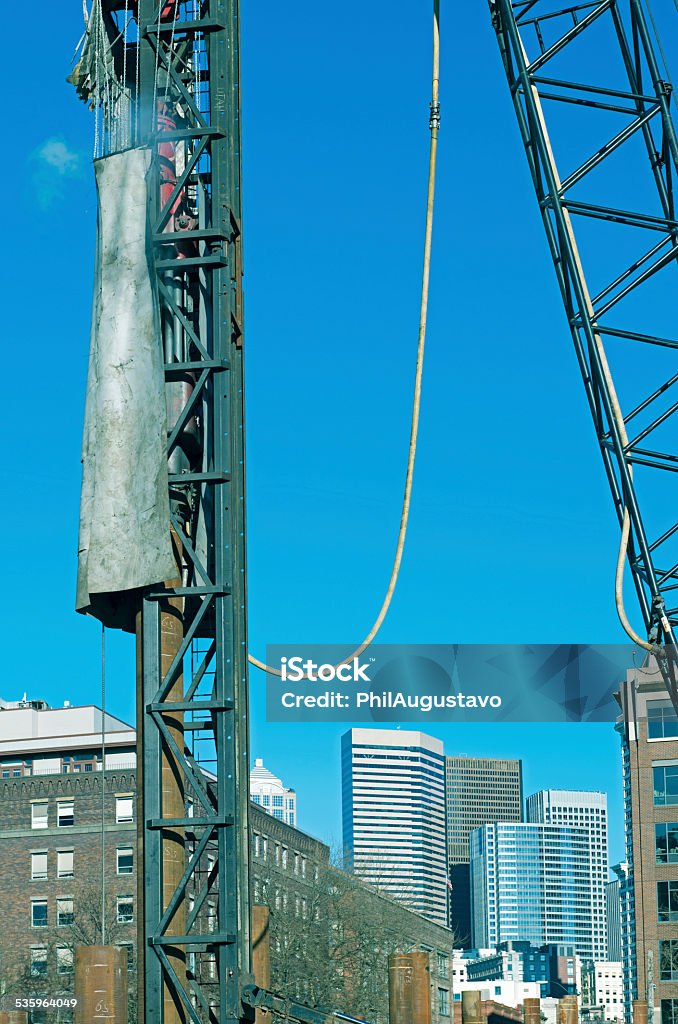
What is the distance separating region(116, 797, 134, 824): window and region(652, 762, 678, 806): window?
1274 inches

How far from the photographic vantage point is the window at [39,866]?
228ft

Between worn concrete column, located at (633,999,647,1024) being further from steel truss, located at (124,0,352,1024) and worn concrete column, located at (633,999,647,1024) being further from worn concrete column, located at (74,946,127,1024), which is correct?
worn concrete column, located at (74,946,127,1024)

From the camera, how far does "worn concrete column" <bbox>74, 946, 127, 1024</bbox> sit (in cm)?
1468

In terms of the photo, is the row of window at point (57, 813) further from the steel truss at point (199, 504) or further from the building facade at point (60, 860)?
the steel truss at point (199, 504)

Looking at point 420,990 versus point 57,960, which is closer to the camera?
point 420,990

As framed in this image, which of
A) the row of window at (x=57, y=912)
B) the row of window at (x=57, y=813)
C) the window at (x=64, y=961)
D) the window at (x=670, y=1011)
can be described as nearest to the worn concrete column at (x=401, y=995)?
the window at (x=64, y=961)

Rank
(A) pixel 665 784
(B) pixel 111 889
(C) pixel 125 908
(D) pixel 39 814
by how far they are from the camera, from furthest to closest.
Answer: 1. (A) pixel 665 784
2. (D) pixel 39 814
3. (C) pixel 125 908
4. (B) pixel 111 889

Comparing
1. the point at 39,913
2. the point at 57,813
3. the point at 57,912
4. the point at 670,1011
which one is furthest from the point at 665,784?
the point at 39,913

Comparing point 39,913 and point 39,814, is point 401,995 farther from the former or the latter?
point 39,814

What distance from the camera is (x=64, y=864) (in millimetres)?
69750

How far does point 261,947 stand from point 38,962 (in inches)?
2046

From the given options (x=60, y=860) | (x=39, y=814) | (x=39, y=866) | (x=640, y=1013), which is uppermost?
(x=39, y=814)

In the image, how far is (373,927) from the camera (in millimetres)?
63344

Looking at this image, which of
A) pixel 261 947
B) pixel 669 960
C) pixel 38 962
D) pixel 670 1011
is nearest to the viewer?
pixel 261 947
